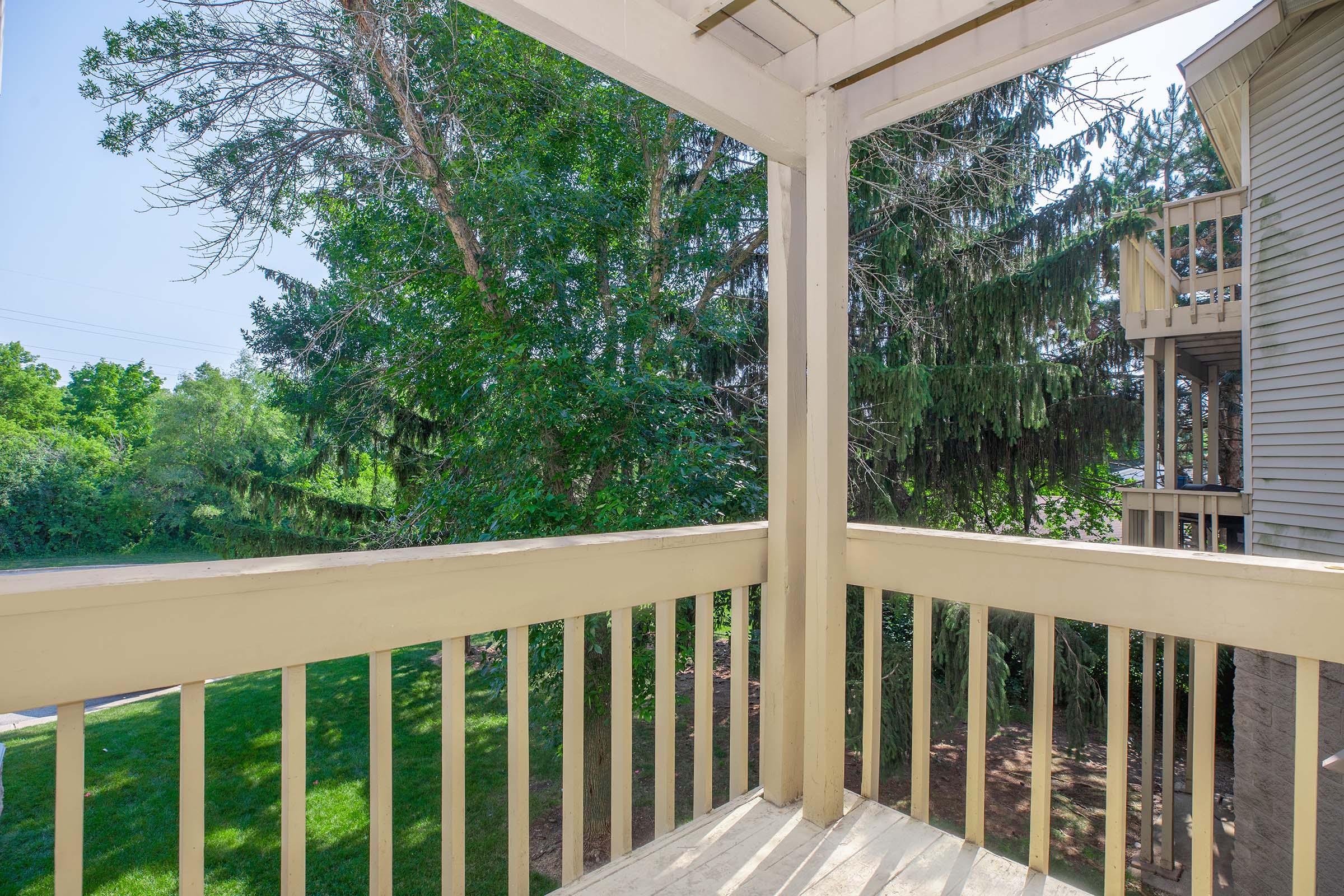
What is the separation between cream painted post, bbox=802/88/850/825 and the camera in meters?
1.52

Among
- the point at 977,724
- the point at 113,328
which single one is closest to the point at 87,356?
the point at 113,328

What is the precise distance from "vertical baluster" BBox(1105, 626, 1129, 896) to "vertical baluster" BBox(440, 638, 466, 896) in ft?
3.97

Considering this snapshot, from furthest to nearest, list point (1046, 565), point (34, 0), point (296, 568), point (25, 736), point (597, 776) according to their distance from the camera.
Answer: point (25, 736) < point (34, 0) < point (597, 776) < point (1046, 565) < point (296, 568)

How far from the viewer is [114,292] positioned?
8.88 m

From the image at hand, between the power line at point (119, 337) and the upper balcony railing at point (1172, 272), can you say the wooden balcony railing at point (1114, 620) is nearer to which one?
the upper balcony railing at point (1172, 272)

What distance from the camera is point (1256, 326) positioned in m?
4.36

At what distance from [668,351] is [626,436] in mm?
804

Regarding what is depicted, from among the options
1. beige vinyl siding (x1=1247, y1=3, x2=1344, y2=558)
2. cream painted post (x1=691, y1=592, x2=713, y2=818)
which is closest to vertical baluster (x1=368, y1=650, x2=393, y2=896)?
cream painted post (x1=691, y1=592, x2=713, y2=818)

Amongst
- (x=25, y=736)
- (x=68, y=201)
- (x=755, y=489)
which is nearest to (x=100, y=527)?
(x=25, y=736)

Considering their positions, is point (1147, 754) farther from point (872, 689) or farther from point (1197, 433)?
point (872, 689)

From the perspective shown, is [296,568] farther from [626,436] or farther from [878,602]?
[626,436]

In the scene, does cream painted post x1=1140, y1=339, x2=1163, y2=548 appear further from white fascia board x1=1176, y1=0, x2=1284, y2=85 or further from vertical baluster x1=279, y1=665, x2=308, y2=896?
vertical baluster x1=279, y1=665, x2=308, y2=896

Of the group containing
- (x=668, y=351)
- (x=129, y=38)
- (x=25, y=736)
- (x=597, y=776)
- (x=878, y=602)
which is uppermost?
(x=129, y=38)

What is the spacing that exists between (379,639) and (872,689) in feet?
3.89
